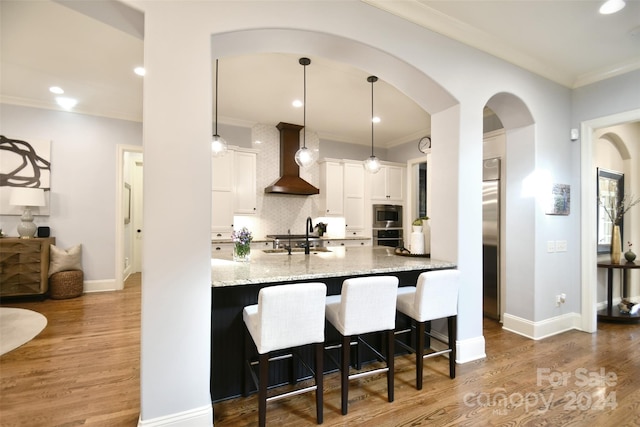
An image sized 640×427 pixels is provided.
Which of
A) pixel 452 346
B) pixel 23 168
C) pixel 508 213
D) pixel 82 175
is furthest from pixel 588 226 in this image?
pixel 23 168

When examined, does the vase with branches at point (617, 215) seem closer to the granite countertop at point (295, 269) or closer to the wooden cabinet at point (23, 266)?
the granite countertop at point (295, 269)

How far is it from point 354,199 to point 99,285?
460cm

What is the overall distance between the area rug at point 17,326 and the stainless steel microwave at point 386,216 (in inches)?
202

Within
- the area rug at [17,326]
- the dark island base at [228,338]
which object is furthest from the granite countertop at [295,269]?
the area rug at [17,326]

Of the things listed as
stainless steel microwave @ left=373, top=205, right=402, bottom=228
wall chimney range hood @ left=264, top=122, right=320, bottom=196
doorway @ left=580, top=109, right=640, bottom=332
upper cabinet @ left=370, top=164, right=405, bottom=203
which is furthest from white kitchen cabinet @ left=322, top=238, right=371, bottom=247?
doorway @ left=580, top=109, right=640, bottom=332

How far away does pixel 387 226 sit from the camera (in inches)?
240

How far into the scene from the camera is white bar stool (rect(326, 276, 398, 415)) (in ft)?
6.26

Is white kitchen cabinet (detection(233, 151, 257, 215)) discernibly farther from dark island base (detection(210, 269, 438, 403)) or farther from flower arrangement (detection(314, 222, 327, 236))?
dark island base (detection(210, 269, 438, 403))

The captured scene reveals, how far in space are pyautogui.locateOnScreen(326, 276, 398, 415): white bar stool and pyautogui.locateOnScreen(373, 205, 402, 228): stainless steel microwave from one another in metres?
4.10

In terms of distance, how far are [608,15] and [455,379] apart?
317 cm

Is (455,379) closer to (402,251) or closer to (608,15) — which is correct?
(402,251)

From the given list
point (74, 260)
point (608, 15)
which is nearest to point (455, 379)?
point (608, 15)

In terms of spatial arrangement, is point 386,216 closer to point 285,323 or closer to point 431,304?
point 431,304

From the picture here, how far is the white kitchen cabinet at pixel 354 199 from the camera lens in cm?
588
